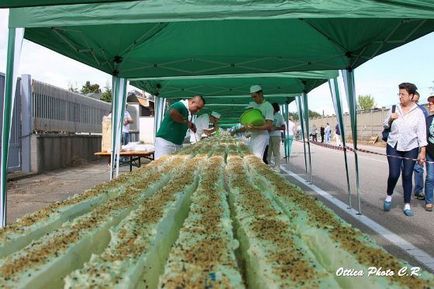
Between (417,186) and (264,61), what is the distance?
3.82m

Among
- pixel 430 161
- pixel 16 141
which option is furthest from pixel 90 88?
pixel 430 161

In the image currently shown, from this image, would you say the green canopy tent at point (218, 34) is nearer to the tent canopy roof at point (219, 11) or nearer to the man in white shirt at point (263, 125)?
the tent canopy roof at point (219, 11)

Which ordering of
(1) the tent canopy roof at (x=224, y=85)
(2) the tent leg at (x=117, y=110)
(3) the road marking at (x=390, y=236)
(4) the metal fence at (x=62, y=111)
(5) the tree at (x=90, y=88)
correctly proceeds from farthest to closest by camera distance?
1. (5) the tree at (x=90, y=88)
2. (4) the metal fence at (x=62, y=111)
3. (1) the tent canopy roof at (x=224, y=85)
4. (2) the tent leg at (x=117, y=110)
5. (3) the road marking at (x=390, y=236)

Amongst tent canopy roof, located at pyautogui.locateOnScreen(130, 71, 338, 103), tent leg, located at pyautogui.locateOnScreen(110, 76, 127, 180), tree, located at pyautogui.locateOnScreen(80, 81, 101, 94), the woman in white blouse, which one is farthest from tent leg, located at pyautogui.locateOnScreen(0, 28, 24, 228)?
tree, located at pyautogui.locateOnScreen(80, 81, 101, 94)

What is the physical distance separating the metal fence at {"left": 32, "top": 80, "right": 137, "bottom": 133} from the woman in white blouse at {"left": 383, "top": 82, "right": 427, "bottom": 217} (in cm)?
992

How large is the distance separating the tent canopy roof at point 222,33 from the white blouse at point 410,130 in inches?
44.8

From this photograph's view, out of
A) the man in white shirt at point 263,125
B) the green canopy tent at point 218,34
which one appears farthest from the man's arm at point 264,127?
the green canopy tent at point 218,34

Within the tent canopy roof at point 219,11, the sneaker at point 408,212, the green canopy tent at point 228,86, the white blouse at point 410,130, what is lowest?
the sneaker at point 408,212

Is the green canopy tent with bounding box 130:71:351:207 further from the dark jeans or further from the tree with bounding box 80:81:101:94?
the tree with bounding box 80:81:101:94

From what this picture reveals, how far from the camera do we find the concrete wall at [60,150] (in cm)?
1265

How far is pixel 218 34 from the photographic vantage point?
690 cm

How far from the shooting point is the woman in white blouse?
698 centimetres

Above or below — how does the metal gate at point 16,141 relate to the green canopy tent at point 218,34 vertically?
below

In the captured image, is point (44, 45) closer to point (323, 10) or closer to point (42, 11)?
point (42, 11)
